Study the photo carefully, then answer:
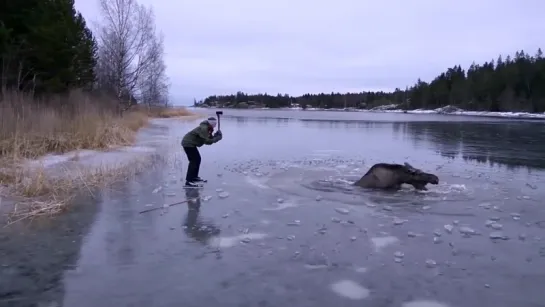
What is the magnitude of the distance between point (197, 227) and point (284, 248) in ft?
5.02

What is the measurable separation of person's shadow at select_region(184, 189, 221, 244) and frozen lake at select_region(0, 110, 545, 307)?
27 mm

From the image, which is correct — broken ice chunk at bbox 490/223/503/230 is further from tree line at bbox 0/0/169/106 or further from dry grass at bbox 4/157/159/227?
tree line at bbox 0/0/169/106

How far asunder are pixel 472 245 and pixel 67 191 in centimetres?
676

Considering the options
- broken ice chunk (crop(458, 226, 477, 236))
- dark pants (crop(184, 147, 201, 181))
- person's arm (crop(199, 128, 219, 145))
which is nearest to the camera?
broken ice chunk (crop(458, 226, 477, 236))

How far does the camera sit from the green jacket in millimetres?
10695

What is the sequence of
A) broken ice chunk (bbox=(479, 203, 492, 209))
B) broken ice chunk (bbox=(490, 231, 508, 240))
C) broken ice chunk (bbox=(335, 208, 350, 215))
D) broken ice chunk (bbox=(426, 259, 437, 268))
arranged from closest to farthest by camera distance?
broken ice chunk (bbox=(426, 259, 437, 268)) < broken ice chunk (bbox=(490, 231, 508, 240)) < broken ice chunk (bbox=(335, 208, 350, 215)) < broken ice chunk (bbox=(479, 203, 492, 209))

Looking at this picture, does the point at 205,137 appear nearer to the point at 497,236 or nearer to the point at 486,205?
the point at 486,205

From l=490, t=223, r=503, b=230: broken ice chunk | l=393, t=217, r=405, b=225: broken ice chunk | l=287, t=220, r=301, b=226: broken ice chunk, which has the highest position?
l=287, t=220, r=301, b=226: broken ice chunk

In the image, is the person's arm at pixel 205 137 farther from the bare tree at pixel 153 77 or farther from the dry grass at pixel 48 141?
the bare tree at pixel 153 77

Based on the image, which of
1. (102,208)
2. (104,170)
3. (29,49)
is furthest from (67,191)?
(29,49)

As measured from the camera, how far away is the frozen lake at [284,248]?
4.58 m

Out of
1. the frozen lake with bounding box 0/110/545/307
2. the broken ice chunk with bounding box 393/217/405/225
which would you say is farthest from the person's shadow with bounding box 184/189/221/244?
the broken ice chunk with bounding box 393/217/405/225

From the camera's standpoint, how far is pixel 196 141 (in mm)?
10867

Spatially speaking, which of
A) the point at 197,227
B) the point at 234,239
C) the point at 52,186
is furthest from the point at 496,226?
the point at 52,186
